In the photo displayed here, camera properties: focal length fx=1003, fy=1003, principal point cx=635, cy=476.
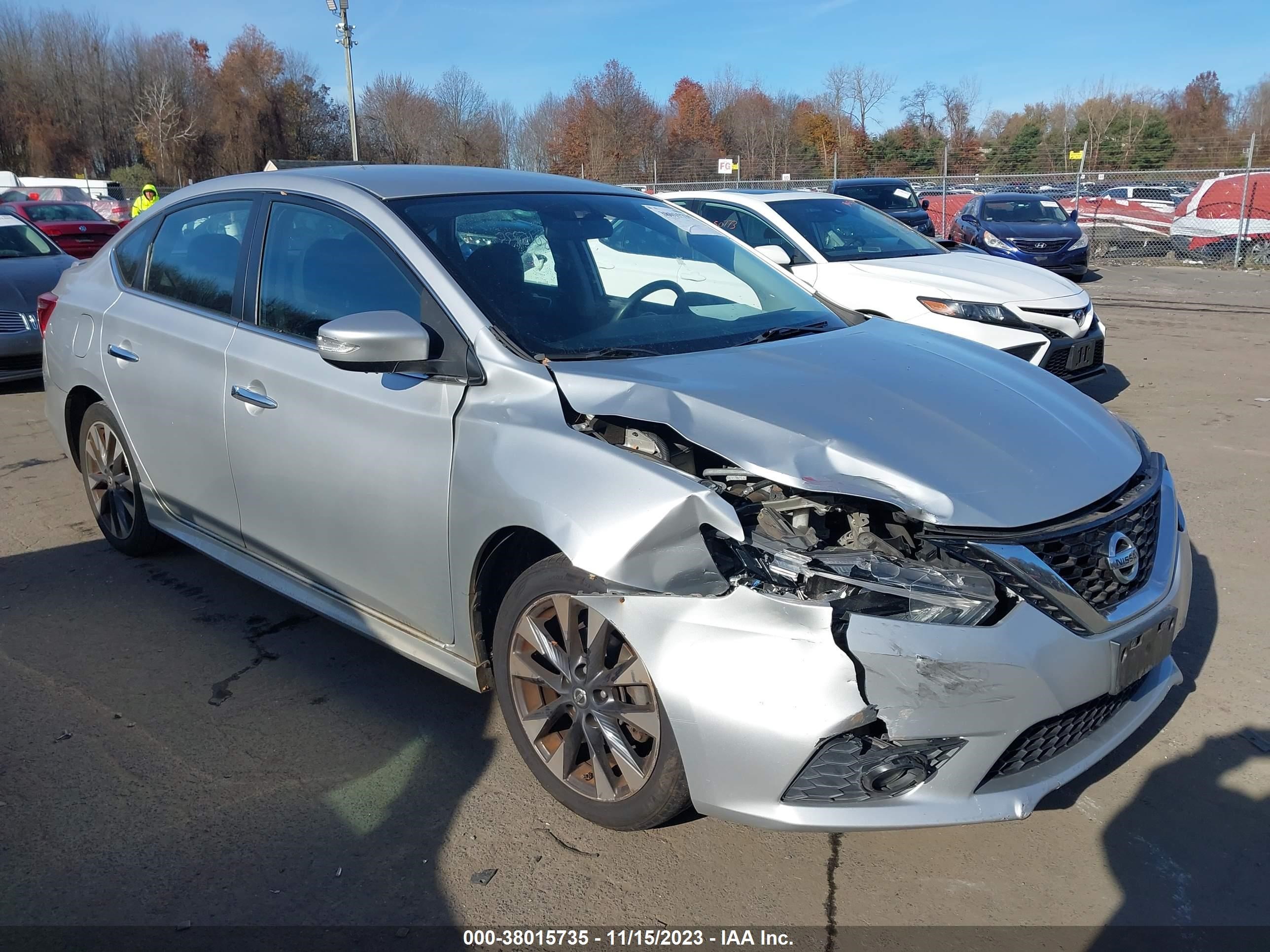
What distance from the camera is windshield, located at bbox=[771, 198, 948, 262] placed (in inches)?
316

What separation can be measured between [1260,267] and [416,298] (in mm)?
19637

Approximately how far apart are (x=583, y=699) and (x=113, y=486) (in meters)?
3.04

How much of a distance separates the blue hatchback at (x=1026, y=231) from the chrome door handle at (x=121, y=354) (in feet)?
46.8

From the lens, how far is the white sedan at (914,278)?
691 cm

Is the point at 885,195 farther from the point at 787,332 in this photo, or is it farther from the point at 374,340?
the point at 374,340

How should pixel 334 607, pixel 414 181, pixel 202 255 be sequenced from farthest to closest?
pixel 202 255
pixel 414 181
pixel 334 607

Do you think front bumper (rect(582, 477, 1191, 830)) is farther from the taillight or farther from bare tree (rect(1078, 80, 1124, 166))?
bare tree (rect(1078, 80, 1124, 166))

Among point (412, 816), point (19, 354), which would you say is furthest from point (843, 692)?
point (19, 354)

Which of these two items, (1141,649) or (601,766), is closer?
(1141,649)

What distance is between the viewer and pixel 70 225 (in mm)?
15164

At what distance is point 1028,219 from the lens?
17.7 m

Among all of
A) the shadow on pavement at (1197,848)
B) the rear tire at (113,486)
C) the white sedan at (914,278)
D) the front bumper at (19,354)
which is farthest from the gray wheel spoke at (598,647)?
the front bumper at (19,354)

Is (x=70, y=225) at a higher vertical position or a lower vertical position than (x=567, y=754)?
higher

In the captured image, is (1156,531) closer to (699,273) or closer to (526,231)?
(699,273)
